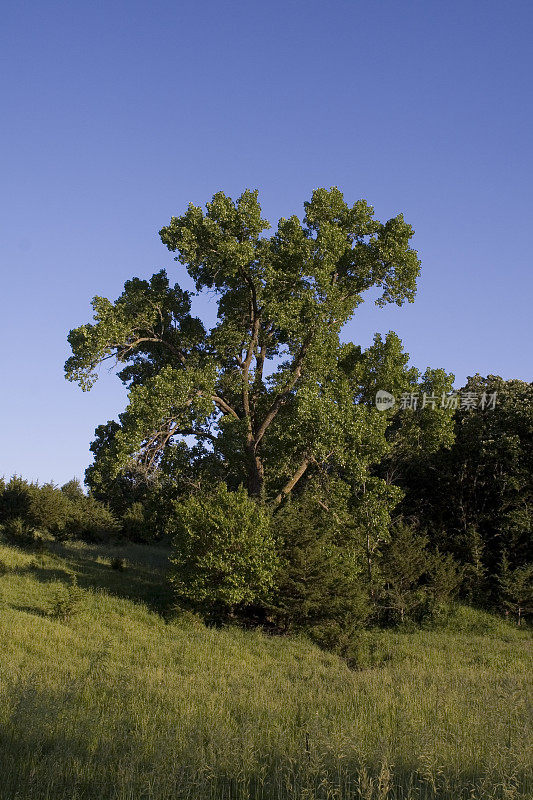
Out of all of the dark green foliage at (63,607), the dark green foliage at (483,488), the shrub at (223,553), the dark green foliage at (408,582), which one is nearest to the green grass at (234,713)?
the dark green foliage at (63,607)

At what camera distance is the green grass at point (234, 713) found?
20.4 ft

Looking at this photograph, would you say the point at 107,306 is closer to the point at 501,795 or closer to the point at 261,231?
the point at 261,231

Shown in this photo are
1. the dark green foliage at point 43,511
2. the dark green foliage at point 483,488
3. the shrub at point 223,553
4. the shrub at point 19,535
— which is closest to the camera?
the shrub at point 223,553

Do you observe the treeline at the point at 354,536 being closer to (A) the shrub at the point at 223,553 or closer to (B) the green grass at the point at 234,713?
(A) the shrub at the point at 223,553

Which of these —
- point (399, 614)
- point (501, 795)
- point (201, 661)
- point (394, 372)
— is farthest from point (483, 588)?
point (501, 795)

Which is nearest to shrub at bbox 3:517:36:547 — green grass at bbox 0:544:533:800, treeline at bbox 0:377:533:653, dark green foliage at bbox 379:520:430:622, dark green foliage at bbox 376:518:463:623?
treeline at bbox 0:377:533:653

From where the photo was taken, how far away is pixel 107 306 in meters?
24.8

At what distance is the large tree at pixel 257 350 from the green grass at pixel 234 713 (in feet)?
21.2

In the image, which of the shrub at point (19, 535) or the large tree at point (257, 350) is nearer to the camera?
the large tree at point (257, 350)

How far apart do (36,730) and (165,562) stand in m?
26.6

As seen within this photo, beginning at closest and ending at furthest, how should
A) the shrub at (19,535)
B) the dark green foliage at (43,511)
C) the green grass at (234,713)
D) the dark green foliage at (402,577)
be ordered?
the green grass at (234,713), the dark green foliage at (402,577), the shrub at (19,535), the dark green foliage at (43,511)

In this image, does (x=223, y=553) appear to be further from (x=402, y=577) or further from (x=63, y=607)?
(x=402, y=577)

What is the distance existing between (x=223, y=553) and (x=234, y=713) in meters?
10.5

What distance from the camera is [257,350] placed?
28.5 m
